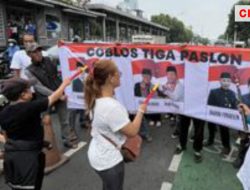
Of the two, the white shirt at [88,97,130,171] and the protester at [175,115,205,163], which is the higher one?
the white shirt at [88,97,130,171]

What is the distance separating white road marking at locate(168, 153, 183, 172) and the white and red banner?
678 millimetres

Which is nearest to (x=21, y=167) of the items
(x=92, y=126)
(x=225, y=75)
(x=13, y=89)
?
(x=13, y=89)

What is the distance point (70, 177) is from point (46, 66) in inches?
63.3

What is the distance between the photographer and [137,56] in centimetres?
508

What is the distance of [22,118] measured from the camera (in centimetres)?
264

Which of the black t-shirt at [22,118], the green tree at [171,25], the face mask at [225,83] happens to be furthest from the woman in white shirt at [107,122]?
the green tree at [171,25]

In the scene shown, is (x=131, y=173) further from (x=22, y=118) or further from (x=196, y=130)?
(x=22, y=118)

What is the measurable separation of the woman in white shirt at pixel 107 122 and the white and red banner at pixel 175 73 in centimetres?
223

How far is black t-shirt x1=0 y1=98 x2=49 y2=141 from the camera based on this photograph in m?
2.63

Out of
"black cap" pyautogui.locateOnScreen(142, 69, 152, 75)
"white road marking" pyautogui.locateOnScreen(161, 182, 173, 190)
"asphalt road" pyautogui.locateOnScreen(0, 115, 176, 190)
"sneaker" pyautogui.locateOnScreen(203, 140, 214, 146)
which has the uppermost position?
"black cap" pyautogui.locateOnScreen(142, 69, 152, 75)

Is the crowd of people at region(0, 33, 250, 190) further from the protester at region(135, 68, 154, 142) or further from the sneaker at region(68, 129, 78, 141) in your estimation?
the sneaker at region(68, 129, 78, 141)

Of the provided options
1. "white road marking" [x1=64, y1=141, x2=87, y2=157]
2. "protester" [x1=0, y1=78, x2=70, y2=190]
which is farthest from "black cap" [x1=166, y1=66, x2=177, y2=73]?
"protester" [x1=0, y1=78, x2=70, y2=190]

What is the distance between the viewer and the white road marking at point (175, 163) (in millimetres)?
4494

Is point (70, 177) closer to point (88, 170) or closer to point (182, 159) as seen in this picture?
point (88, 170)
